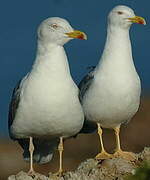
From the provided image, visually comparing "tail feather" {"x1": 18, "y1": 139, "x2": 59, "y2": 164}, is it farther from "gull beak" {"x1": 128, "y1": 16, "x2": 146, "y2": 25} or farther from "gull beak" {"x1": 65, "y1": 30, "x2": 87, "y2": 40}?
"gull beak" {"x1": 128, "y1": 16, "x2": 146, "y2": 25}

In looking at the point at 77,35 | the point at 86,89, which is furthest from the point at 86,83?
the point at 77,35

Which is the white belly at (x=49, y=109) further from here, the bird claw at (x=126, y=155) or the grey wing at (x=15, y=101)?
the bird claw at (x=126, y=155)

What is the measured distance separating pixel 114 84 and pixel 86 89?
0.74m

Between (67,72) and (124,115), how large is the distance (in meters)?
1.61

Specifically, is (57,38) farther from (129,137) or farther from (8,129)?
(129,137)

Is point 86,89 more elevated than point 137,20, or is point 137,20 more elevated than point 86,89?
point 137,20

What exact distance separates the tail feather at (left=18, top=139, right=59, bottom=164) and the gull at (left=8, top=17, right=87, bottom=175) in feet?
2.43

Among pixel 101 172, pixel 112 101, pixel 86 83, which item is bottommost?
pixel 101 172

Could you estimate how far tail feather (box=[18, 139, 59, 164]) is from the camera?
2091 cm

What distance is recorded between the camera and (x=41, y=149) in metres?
21.2

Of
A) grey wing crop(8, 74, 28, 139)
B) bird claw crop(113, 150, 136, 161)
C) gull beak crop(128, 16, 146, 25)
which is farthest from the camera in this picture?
gull beak crop(128, 16, 146, 25)

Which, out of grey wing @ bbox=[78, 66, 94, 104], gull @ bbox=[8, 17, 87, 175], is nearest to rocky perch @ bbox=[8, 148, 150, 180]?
gull @ bbox=[8, 17, 87, 175]

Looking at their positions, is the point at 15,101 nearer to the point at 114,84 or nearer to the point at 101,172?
the point at 114,84

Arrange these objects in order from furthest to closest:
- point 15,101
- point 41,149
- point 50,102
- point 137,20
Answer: point 41,149
point 137,20
point 15,101
point 50,102
